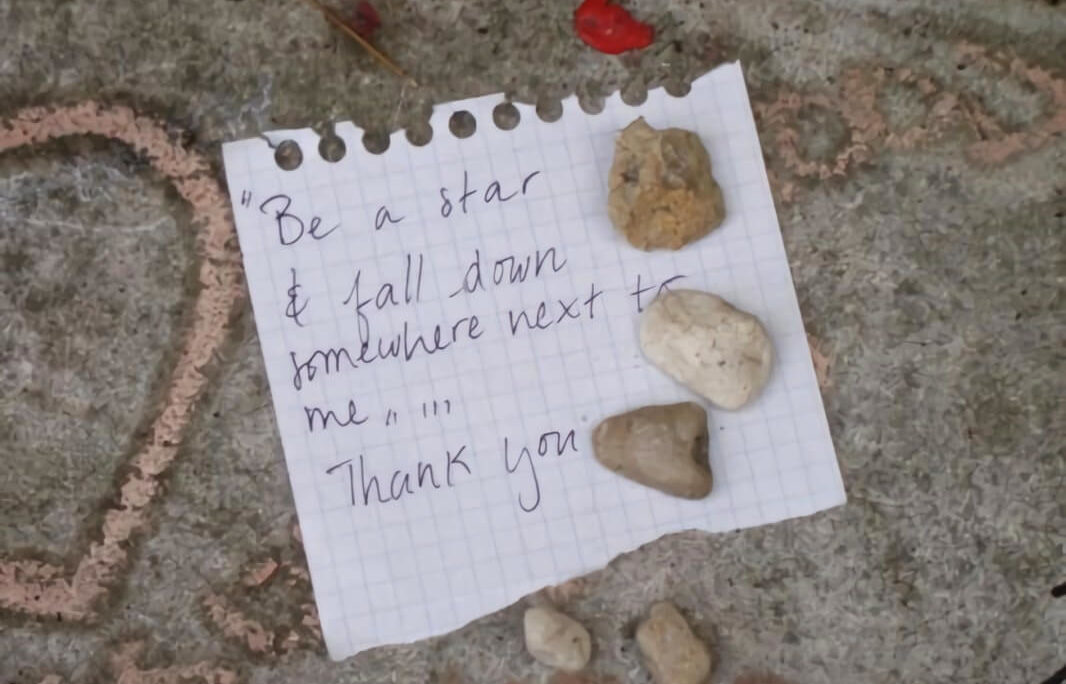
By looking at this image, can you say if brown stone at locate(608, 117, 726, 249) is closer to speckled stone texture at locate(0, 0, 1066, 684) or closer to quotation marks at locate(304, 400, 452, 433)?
speckled stone texture at locate(0, 0, 1066, 684)

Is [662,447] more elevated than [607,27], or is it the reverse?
[607,27]

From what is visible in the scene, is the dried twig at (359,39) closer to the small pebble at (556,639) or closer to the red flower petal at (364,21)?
the red flower petal at (364,21)

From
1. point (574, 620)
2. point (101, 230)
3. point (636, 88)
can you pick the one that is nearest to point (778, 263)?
point (636, 88)

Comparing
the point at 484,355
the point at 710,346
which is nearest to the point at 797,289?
the point at 710,346

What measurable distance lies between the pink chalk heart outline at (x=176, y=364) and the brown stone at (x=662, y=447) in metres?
0.23

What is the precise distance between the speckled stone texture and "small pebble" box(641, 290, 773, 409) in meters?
0.05

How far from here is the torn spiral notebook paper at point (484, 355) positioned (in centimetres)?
63

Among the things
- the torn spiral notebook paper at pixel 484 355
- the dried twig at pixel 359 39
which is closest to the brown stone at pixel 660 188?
the torn spiral notebook paper at pixel 484 355

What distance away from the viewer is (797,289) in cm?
64

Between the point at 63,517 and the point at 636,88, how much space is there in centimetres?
41

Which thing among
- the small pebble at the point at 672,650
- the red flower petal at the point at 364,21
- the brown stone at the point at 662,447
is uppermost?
the red flower petal at the point at 364,21

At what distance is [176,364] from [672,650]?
0.32 m

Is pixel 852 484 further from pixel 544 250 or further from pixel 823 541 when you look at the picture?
pixel 544 250

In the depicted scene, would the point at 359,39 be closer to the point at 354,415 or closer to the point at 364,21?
the point at 364,21
